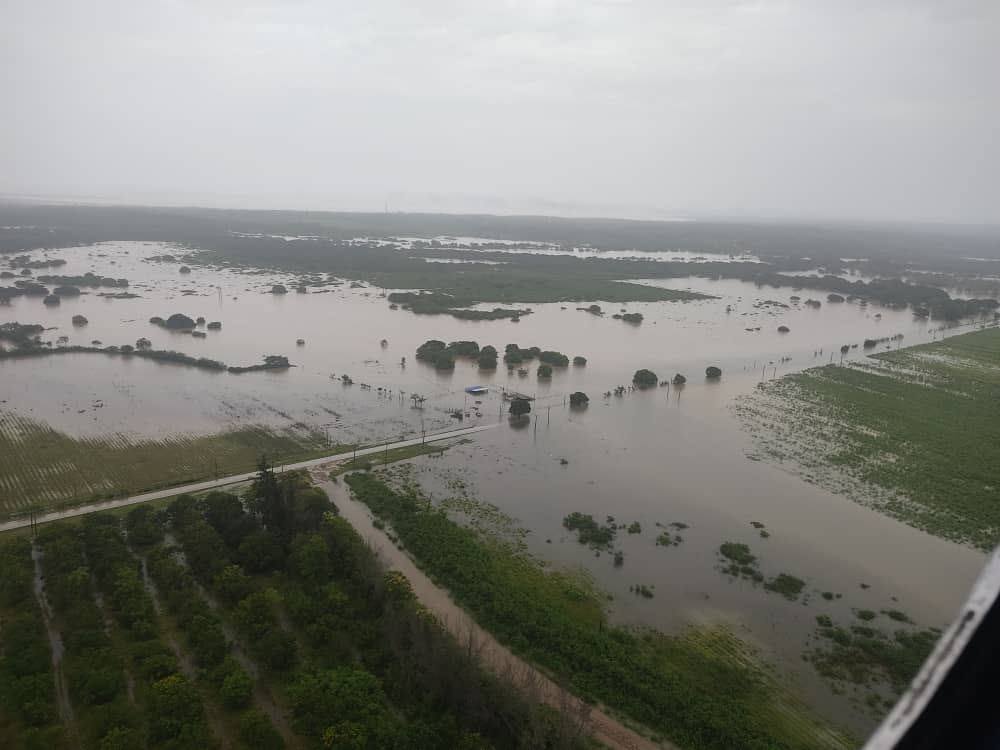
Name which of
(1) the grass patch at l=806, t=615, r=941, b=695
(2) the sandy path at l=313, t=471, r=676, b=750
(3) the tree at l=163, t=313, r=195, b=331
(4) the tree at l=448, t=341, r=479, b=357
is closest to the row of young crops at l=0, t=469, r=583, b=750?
(2) the sandy path at l=313, t=471, r=676, b=750

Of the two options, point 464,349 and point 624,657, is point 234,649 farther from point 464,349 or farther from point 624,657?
point 464,349

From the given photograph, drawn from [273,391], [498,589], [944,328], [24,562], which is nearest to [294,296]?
[273,391]

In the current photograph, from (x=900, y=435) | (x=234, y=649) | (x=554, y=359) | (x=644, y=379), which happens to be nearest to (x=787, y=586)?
(x=234, y=649)

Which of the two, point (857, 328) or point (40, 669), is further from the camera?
point (857, 328)

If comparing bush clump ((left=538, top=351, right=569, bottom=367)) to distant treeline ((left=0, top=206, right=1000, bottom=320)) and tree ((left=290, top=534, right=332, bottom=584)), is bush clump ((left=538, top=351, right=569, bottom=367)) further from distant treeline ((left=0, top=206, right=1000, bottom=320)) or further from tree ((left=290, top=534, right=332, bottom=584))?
tree ((left=290, top=534, right=332, bottom=584))

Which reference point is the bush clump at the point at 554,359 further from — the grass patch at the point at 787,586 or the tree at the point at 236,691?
the tree at the point at 236,691

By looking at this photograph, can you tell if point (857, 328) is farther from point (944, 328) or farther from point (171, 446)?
point (171, 446)
